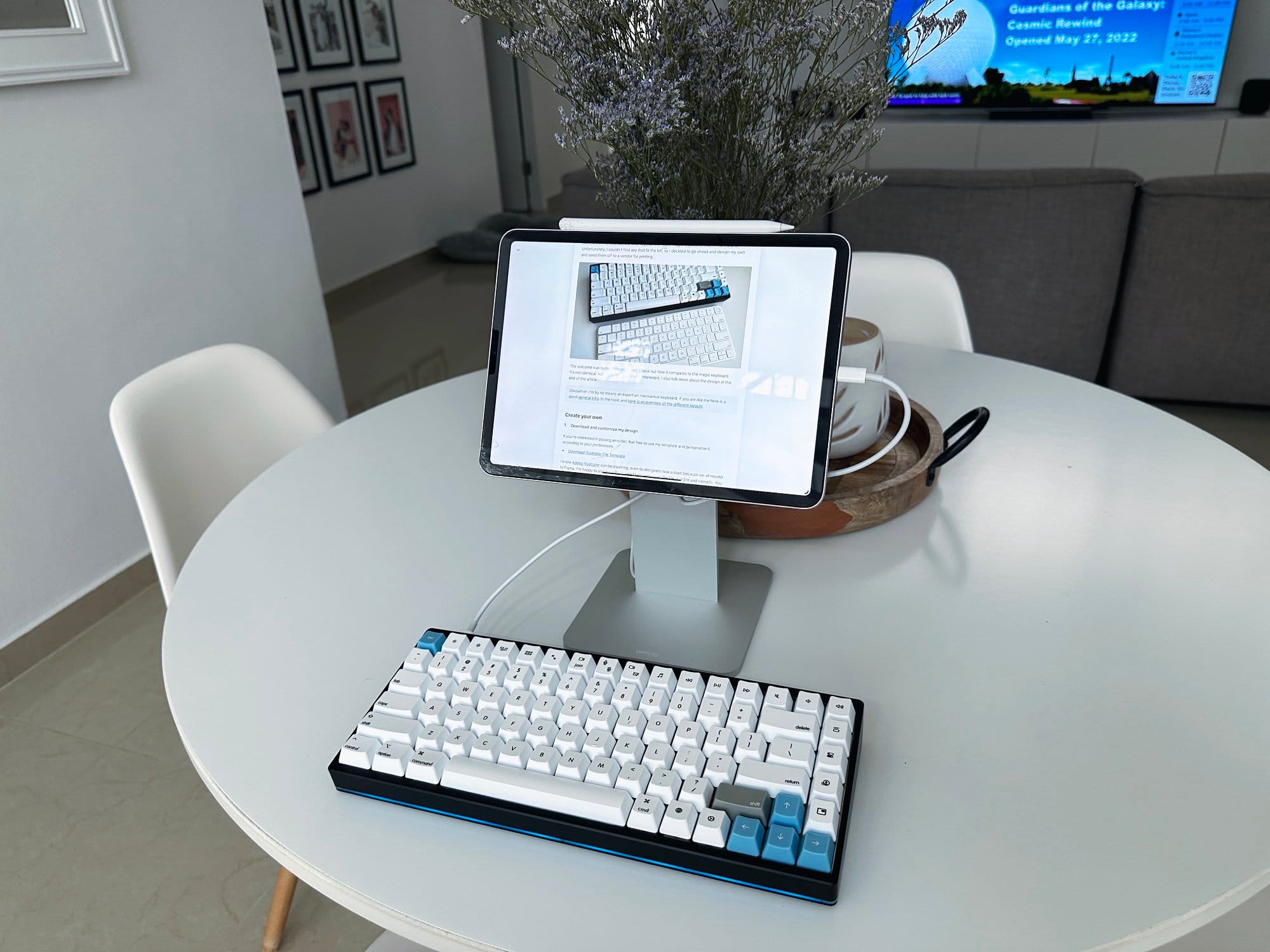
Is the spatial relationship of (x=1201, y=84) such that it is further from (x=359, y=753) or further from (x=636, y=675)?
(x=359, y=753)

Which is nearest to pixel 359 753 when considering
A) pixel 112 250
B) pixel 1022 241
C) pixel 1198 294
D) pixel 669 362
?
pixel 669 362

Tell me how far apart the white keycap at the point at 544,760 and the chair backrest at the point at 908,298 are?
1.20 metres

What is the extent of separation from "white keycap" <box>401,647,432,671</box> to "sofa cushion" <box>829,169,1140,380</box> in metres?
2.38

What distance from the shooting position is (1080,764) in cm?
63

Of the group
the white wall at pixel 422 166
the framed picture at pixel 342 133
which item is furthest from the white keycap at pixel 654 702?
the framed picture at pixel 342 133

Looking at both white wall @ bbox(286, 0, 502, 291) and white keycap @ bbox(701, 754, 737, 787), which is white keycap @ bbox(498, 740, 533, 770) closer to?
white keycap @ bbox(701, 754, 737, 787)

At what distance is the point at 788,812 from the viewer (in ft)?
1.82

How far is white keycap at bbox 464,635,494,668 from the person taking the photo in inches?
27.5

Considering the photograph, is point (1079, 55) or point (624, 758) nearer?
point (624, 758)

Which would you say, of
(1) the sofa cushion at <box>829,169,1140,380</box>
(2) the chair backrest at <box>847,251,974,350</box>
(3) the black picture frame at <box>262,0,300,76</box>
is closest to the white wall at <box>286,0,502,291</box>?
(3) the black picture frame at <box>262,0,300,76</box>

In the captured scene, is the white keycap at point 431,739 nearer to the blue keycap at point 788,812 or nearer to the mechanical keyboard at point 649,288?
the blue keycap at point 788,812

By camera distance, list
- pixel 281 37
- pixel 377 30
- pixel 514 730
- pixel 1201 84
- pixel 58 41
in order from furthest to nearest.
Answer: pixel 1201 84, pixel 377 30, pixel 281 37, pixel 58 41, pixel 514 730

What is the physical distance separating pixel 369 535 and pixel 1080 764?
71 centimetres

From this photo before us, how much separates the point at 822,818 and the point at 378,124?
478 centimetres
